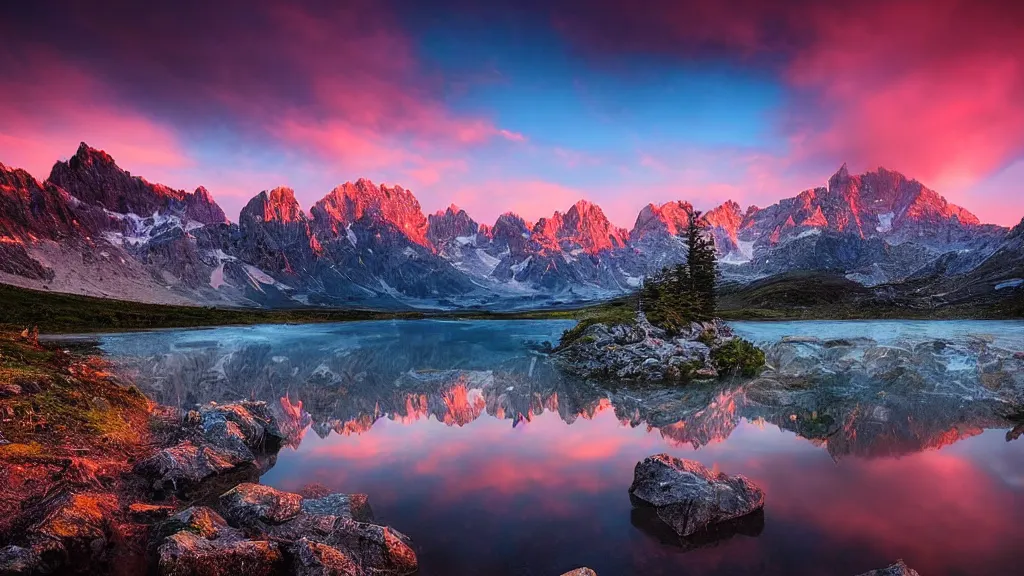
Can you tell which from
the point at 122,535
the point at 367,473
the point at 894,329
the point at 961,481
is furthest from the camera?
the point at 894,329

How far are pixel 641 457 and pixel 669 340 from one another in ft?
96.0

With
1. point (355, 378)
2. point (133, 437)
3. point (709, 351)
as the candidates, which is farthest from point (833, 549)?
point (355, 378)

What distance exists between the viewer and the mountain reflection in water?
A: 11484 millimetres

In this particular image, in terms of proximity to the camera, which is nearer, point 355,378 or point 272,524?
point 272,524

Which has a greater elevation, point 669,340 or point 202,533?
point 669,340

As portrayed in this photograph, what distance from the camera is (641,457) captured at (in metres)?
18.5

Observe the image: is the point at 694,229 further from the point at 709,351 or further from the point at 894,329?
the point at 894,329

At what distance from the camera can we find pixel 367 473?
677 inches

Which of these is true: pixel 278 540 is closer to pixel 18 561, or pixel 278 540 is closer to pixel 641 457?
pixel 18 561

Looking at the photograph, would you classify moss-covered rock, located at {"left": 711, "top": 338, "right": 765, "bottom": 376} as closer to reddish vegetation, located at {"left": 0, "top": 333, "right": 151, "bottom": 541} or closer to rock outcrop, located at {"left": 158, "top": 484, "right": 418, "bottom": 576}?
rock outcrop, located at {"left": 158, "top": 484, "right": 418, "bottom": 576}

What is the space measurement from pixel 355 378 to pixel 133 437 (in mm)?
21518

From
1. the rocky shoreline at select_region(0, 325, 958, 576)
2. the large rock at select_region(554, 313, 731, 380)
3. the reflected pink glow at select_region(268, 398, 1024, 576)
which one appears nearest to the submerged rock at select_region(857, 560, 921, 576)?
the rocky shoreline at select_region(0, 325, 958, 576)

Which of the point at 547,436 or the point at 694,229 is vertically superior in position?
the point at 694,229

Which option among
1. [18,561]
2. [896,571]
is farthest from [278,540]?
[896,571]
